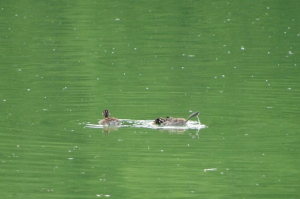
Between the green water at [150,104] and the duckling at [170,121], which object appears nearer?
the green water at [150,104]

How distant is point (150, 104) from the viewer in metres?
14.5

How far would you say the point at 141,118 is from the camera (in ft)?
43.5

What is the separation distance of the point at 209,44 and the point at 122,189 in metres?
14.6

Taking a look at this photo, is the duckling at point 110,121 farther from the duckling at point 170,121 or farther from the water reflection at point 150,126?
the duckling at point 170,121

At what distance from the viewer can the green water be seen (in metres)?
9.71

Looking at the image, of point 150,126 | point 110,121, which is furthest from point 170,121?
point 110,121

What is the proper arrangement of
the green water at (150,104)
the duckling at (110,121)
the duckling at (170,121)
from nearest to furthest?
1. the green water at (150,104)
2. the duckling at (110,121)
3. the duckling at (170,121)

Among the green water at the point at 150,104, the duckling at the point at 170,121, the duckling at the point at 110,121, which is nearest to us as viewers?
the green water at the point at 150,104

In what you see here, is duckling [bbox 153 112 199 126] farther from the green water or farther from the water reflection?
the green water

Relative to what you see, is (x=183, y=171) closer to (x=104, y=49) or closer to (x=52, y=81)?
(x=52, y=81)

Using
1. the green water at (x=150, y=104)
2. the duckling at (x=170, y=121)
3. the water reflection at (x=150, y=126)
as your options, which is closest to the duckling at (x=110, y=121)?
the water reflection at (x=150, y=126)

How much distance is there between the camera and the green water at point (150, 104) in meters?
9.71

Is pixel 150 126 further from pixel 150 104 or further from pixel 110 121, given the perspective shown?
pixel 150 104

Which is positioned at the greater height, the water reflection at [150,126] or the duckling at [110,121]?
the duckling at [110,121]
